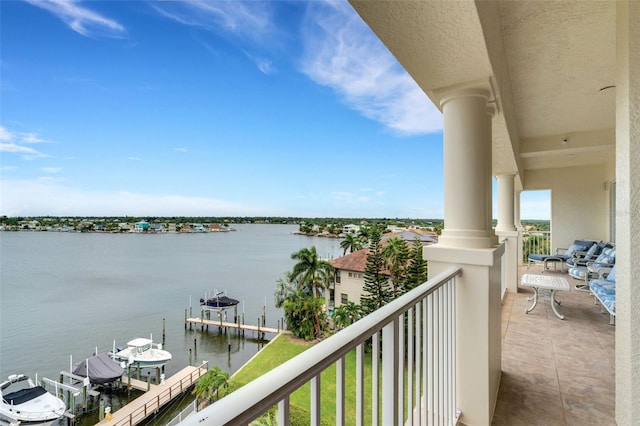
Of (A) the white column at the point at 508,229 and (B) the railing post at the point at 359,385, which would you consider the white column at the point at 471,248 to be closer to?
(B) the railing post at the point at 359,385

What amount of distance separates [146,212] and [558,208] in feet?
103

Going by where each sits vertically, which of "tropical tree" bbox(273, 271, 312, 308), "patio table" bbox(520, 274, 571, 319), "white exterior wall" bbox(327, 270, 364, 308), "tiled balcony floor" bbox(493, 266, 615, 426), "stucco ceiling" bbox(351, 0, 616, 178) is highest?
"stucco ceiling" bbox(351, 0, 616, 178)

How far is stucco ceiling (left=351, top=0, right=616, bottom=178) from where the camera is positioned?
4.17ft

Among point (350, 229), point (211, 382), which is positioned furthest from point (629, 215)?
point (350, 229)

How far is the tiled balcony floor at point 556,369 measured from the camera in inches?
73.8

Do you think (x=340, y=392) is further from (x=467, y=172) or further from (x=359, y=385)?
(x=467, y=172)

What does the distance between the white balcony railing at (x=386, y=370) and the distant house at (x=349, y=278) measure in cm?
1740

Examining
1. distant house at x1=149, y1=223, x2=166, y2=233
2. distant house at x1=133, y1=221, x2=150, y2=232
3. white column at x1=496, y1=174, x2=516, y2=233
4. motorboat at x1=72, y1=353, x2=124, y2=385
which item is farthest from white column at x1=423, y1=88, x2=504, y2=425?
distant house at x1=149, y1=223, x2=166, y2=233

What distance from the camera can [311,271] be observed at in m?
23.2

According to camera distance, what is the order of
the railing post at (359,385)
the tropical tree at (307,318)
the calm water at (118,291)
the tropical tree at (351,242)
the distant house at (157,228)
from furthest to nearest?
the distant house at (157,228) → the tropical tree at (351,242) → the calm water at (118,291) → the tropical tree at (307,318) → the railing post at (359,385)

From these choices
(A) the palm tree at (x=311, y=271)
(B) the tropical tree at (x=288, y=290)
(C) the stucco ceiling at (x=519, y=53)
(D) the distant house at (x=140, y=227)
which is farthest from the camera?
(D) the distant house at (x=140, y=227)

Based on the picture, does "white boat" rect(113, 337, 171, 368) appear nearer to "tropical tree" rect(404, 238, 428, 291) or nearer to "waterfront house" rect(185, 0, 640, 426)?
"tropical tree" rect(404, 238, 428, 291)

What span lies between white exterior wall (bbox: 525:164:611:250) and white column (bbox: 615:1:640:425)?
25.5 ft

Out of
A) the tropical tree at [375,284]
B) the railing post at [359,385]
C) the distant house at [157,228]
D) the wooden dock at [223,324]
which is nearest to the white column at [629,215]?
the railing post at [359,385]
